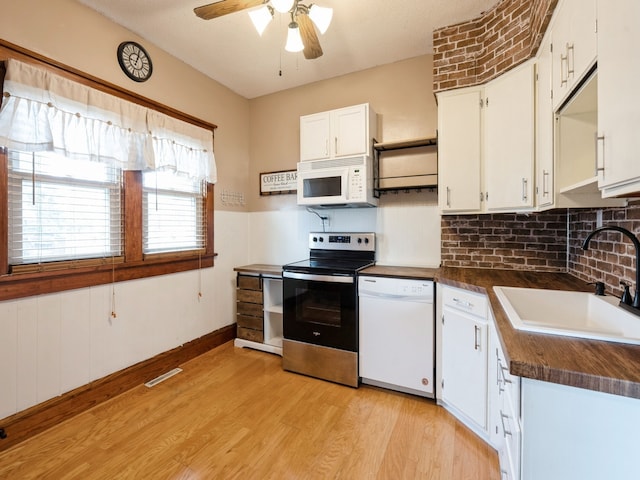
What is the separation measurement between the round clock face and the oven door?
198 centimetres

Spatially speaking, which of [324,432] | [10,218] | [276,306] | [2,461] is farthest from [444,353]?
[10,218]

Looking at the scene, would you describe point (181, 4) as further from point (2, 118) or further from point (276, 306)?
point (276, 306)

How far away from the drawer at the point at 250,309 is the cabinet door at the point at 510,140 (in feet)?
7.26

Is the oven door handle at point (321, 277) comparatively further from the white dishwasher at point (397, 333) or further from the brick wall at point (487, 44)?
the brick wall at point (487, 44)

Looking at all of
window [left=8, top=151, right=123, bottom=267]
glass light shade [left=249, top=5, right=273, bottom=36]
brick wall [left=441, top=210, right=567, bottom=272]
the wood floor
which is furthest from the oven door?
glass light shade [left=249, top=5, right=273, bottom=36]

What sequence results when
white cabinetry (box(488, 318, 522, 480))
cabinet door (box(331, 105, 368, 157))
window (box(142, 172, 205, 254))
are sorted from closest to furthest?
white cabinetry (box(488, 318, 522, 480)), window (box(142, 172, 205, 254)), cabinet door (box(331, 105, 368, 157))

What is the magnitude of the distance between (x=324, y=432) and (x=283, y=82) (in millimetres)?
3187

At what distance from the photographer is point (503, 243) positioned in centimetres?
228

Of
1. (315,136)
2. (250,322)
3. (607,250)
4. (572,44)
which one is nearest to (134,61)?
(315,136)

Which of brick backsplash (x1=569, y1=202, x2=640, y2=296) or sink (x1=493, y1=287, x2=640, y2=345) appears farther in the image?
brick backsplash (x1=569, y1=202, x2=640, y2=296)

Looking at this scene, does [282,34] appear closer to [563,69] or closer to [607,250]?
[563,69]

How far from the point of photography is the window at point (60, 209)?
171 cm

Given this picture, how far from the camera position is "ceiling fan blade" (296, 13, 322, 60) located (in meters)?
1.66

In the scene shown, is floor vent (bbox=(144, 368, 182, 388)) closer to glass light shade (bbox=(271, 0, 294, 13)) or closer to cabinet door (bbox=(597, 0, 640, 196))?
glass light shade (bbox=(271, 0, 294, 13))
